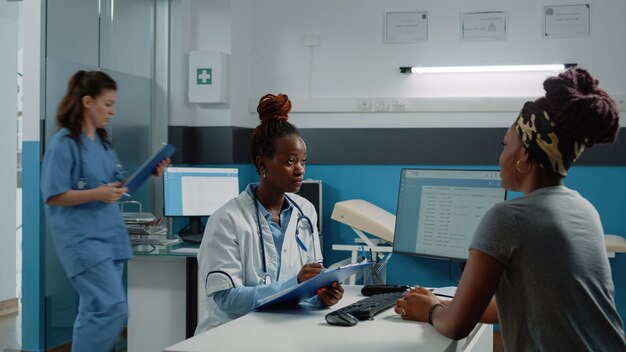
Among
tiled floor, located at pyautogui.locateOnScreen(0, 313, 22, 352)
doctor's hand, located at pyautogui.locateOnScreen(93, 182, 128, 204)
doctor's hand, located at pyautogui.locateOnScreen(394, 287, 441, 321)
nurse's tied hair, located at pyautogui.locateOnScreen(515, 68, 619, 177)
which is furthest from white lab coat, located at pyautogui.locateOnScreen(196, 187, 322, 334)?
tiled floor, located at pyautogui.locateOnScreen(0, 313, 22, 352)

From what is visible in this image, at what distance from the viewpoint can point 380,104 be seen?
194 inches

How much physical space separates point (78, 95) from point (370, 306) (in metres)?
1.76

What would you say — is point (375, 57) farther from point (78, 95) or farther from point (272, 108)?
point (272, 108)

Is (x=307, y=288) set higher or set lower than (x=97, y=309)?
higher

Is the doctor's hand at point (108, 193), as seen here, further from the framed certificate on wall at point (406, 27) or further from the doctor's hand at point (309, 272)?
the framed certificate on wall at point (406, 27)

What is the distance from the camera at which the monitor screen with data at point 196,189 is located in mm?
4273

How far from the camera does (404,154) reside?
4.88m

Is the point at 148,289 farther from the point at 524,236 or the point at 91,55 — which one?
the point at 524,236

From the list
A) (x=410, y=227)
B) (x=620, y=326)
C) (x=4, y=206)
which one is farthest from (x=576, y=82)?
(x=4, y=206)

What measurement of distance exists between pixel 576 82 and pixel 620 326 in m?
0.50

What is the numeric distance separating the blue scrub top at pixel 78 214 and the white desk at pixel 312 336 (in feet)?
4.34

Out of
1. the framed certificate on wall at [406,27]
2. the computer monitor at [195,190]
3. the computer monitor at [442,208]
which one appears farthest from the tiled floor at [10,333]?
the framed certificate on wall at [406,27]

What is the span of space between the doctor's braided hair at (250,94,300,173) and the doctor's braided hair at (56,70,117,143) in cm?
117

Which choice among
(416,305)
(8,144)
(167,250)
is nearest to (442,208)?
(416,305)
